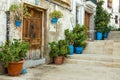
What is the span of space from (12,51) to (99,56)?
5057mm

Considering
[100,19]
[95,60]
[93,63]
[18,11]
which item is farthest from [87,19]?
[18,11]

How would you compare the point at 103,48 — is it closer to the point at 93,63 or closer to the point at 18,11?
the point at 93,63

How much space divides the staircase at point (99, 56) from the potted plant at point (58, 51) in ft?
1.78

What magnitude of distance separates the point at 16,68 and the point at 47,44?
3080mm

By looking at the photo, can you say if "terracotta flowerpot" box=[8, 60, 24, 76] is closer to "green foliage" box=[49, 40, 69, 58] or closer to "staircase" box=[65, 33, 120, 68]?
"green foliage" box=[49, 40, 69, 58]

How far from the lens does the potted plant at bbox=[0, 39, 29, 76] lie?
6902 mm

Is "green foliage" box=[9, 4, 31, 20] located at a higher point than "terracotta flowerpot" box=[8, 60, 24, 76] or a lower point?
higher

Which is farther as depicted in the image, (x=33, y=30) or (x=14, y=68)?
(x=33, y=30)

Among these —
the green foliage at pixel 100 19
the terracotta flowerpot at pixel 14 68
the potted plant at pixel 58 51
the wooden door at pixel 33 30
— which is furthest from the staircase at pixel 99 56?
the terracotta flowerpot at pixel 14 68

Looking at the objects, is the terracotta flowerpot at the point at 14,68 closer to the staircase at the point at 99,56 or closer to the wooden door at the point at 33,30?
the wooden door at the point at 33,30

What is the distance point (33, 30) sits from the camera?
31.0 ft

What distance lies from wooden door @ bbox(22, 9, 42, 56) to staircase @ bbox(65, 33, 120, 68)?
1783mm

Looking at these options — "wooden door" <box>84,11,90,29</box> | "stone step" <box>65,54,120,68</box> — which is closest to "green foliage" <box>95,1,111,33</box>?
"wooden door" <box>84,11,90,29</box>

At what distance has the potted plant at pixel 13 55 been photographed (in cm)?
690
